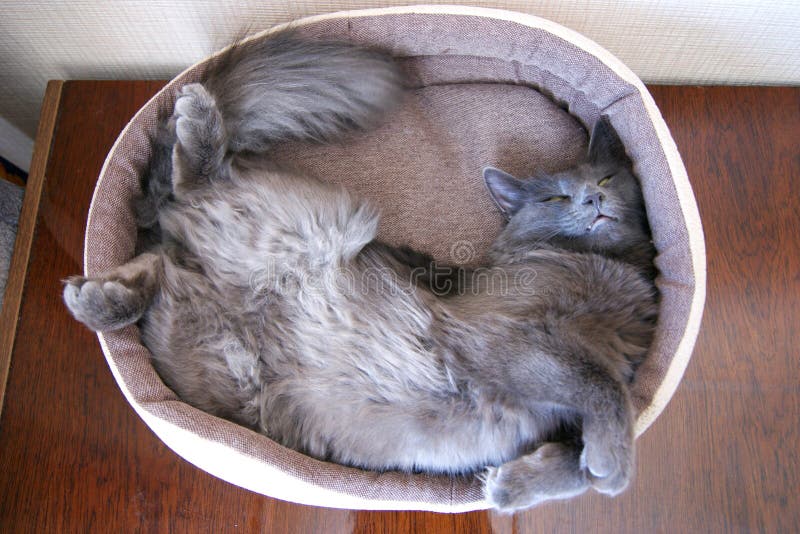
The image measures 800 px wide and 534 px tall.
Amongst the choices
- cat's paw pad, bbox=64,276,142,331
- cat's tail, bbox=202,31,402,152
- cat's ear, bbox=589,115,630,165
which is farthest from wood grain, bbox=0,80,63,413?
cat's ear, bbox=589,115,630,165

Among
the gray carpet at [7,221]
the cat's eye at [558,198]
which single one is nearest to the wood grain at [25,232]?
the gray carpet at [7,221]

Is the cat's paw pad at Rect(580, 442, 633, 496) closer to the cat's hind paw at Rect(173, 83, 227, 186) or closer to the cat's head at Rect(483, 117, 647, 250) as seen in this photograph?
the cat's head at Rect(483, 117, 647, 250)

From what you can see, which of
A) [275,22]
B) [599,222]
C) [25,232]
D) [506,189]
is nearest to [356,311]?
[506,189]

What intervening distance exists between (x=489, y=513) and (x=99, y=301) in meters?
1.24

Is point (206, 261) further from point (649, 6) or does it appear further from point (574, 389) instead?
point (649, 6)

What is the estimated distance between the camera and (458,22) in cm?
175

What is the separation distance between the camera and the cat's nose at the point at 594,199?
1580 millimetres

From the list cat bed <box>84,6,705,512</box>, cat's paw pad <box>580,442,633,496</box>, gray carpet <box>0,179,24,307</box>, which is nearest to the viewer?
cat's paw pad <box>580,442,633,496</box>

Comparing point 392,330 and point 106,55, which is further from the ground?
point 106,55

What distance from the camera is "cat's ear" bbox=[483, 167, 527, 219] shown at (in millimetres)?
1714

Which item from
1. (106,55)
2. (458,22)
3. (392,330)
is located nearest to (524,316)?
(392,330)

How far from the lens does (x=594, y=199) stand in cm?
158

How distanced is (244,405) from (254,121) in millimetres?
770

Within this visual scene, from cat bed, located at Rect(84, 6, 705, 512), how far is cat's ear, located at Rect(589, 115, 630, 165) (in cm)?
4
